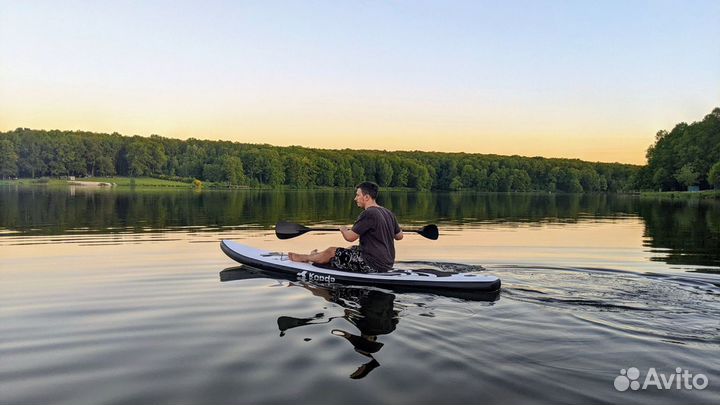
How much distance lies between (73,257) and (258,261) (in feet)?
17.9

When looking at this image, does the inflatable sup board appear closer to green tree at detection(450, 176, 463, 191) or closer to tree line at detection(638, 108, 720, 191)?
tree line at detection(638, 108, 720, 191)

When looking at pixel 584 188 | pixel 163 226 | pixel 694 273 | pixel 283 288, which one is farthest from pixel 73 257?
pixel 584 188

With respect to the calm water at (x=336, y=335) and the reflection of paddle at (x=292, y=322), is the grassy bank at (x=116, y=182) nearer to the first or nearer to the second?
the calm water at (x=336, y=335)

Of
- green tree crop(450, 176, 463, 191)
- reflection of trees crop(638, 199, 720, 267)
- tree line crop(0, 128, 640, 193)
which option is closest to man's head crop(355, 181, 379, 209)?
reflection of trees crop(638, 199, 720, 267)

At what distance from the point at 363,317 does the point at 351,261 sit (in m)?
2.86

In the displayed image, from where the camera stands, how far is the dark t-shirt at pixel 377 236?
10562mm

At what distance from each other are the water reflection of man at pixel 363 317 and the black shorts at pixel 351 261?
552 millimetres

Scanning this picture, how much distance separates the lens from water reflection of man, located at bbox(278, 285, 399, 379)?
6480 millimetres

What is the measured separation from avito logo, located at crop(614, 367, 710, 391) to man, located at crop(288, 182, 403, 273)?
563cm

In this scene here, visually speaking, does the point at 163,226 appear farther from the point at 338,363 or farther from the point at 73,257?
the point at 338,363

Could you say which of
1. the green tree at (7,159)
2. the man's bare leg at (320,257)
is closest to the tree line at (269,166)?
the green tree at (7,159)

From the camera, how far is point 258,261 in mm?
12539

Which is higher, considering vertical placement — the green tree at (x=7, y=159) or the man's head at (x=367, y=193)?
the green tree at (x=7, y=159)

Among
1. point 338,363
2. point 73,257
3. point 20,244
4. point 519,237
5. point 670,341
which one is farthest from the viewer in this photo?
point 519,237
